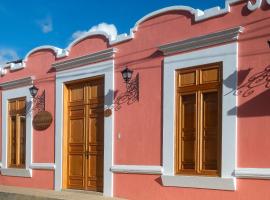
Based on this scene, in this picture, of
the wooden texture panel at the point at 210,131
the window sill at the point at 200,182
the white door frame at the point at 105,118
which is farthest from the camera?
the white door frame at the point at 105,118

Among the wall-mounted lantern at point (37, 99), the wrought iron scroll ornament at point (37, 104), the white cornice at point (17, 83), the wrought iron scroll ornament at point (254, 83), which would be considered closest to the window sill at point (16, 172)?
the wrought iron scroll ornament at point (37, 104)

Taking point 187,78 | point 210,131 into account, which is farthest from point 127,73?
point 210,131

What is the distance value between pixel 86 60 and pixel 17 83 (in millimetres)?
3239

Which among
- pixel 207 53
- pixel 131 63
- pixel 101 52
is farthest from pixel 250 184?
pixel 101 52

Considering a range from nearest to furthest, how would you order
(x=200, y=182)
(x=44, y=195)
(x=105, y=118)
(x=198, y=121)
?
(x=200, y=182)
(x=198, y=121)
(x=105, y=118)
(x=44, y=195)

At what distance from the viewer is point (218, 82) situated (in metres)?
8.97

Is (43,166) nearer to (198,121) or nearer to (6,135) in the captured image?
(6,135)

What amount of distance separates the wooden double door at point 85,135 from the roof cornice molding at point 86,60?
0.44m

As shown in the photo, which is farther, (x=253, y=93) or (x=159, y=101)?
(x=159, y=101)

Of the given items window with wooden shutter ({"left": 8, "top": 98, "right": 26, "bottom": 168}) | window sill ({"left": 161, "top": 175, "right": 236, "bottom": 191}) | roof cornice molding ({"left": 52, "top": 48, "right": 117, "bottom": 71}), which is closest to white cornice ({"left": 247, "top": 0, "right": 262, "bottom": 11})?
window sill ({"left": 161, "top": 175, "right": 236, "bottom": 191})

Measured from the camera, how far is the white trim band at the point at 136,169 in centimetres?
996

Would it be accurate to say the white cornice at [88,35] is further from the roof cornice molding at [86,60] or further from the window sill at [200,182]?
the window sill at [200,182]

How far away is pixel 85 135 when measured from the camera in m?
11.9

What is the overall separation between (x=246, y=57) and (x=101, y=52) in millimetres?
3874
